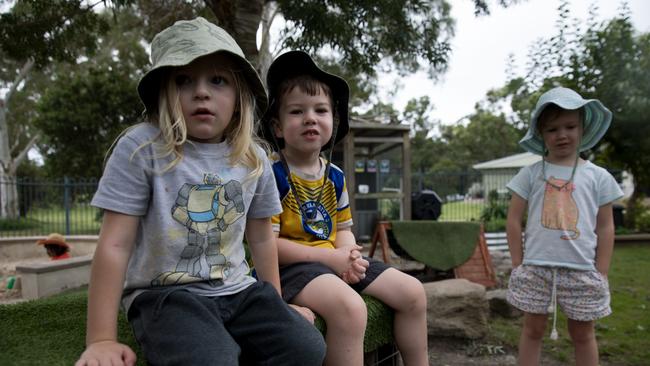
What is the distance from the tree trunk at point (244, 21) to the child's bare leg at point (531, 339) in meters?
2.89

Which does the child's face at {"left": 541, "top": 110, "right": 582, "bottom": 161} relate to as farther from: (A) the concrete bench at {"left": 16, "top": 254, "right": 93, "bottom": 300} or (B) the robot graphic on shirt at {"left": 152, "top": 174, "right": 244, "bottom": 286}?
(A) the concrete bench at {"left": 16, "top": 254, "right": 93, "bottom": 300}

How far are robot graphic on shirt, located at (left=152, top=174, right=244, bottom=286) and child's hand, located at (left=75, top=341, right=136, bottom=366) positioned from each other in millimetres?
219

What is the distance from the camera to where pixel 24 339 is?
62.6 inches

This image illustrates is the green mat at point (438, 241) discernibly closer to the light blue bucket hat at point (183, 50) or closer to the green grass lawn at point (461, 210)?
the light blue bucket hat at point (183, 50)

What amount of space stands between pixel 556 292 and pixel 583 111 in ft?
3.16

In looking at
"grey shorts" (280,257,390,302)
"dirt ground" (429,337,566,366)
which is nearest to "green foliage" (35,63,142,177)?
"dirt ground" (429,337,566,366)

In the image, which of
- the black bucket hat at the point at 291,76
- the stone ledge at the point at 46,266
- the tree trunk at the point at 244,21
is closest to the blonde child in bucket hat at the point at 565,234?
the black bucket hat at the point at 291,76

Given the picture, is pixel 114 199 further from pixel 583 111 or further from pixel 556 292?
pixel 583 111

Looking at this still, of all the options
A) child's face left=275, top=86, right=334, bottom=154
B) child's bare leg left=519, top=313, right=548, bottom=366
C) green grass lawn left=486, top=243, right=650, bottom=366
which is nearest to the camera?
child's face left=275, top=86, right=334, bottom=154

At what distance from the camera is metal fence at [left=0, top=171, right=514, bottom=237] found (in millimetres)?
13898

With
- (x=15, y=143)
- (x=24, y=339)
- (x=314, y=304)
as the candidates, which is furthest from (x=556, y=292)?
(x=15, y=143)

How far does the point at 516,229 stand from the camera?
2529mm

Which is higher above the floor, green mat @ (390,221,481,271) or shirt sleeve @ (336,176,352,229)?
shirt sleeve @ (336,176,352,229)

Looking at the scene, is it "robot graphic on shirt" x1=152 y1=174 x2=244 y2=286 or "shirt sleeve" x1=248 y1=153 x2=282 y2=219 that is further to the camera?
"shirt sleeve" x1=248 y1=153 x2=282 y2=219
